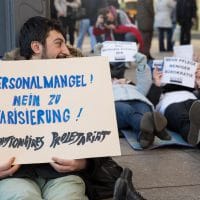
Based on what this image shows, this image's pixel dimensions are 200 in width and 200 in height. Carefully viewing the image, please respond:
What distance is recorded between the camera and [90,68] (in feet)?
10.5

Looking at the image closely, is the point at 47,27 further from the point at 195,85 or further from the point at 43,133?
the point at 195,85

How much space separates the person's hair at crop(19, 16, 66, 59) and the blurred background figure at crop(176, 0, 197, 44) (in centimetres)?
942

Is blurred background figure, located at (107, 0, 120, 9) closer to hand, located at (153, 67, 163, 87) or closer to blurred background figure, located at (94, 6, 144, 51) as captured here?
blurred background figure, located at (94, 6, 144, 51)

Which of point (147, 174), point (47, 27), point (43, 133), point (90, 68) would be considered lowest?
point (147, 174)

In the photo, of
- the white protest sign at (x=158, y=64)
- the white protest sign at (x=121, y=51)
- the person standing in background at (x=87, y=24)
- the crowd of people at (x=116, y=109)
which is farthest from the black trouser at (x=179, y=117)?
the person standing in background at (x=87, y=24)

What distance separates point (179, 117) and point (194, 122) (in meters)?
0.77

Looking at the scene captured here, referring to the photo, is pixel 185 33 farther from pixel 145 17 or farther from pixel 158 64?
pixel 158 64

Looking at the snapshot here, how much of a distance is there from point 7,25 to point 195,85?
7.63 ft

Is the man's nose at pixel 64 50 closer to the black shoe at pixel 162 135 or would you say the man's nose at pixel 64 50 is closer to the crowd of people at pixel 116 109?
the crowd of people at pixel 116 109

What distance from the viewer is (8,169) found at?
3.03 m

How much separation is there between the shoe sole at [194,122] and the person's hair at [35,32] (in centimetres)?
144

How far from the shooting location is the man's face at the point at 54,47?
339cm

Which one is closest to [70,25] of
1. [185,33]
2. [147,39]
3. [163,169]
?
[147,39]

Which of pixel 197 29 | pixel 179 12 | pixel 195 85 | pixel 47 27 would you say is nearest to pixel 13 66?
pixel 47 27
